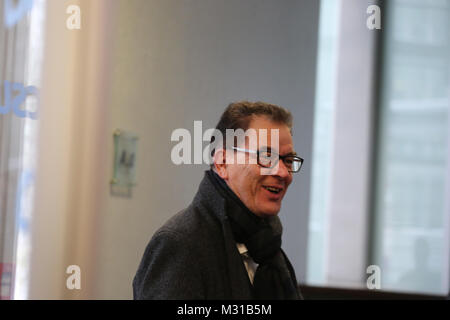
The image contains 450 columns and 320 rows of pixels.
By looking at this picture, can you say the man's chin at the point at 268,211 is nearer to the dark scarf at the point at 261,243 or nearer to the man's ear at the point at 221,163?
the dark scarf at the point at 261,243

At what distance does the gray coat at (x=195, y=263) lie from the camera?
1.38 meters

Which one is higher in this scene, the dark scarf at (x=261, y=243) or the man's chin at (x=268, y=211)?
the man's chin at (x=268, y=211)

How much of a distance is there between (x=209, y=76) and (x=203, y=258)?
0.65 metres

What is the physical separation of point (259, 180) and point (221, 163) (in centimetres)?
11

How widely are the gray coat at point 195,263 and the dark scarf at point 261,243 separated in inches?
0.8

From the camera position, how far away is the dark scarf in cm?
144

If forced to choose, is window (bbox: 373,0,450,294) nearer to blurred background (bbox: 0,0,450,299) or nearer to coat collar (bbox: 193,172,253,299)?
blurred background (bbox: 0,0,450,299)

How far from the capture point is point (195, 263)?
139cm

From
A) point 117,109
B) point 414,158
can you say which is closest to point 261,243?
point 117,109

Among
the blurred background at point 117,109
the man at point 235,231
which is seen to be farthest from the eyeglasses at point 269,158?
the blurred background at point 117,109

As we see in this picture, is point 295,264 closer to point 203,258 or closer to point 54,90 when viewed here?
point 203,258

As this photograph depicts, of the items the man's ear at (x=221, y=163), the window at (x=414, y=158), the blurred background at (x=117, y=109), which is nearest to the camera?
the man's ear at (x=221, y=163)
